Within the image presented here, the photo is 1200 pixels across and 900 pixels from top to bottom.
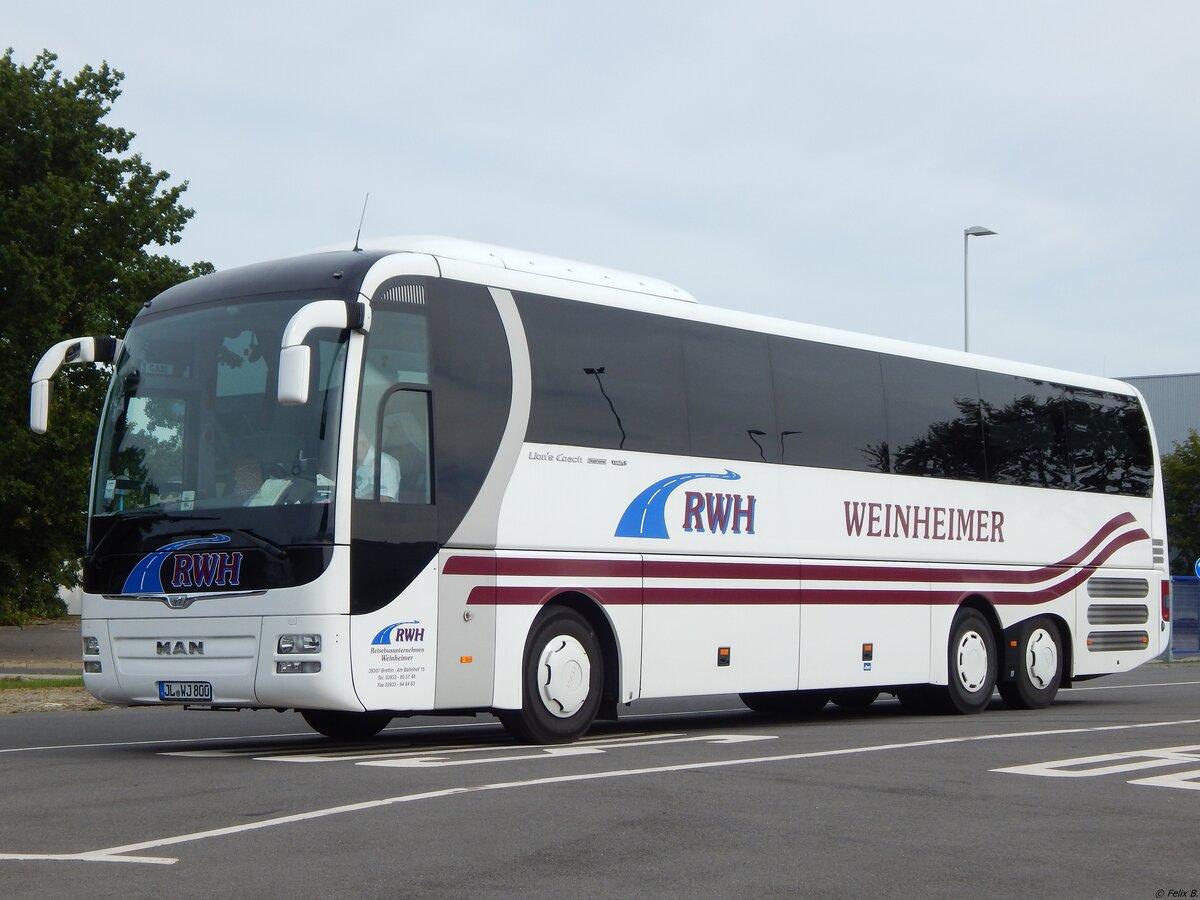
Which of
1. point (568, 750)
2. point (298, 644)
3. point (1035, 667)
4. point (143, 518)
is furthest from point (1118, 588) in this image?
point (143, 518)

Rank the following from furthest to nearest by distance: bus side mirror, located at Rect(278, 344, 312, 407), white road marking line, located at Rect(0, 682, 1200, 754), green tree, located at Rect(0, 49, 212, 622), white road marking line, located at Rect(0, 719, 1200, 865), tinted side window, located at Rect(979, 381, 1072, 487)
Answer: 1. green tree, located at Rect(0, 49, 212, 622)
2. tinted side window, located at Rect(979, 381, 1072, 487)
3. white road marking line, located at Rect(0, 682, 1200, 754)
4. bus side mirror, located at Rect(278, 344, 312, 407)
5. white road marking line, located at Rect(0, 719, 1200, 865)

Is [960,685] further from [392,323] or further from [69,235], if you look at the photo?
[69,235]

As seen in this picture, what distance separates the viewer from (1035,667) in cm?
1927

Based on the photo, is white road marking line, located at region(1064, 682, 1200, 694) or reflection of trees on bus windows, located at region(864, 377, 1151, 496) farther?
white road marking line, located at region(1064, 682, 1200, 694)

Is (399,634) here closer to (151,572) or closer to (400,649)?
(400,649)

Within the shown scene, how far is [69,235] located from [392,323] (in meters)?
25.3

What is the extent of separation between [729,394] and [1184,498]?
53.0 m

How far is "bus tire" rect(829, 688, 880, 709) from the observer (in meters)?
19.3

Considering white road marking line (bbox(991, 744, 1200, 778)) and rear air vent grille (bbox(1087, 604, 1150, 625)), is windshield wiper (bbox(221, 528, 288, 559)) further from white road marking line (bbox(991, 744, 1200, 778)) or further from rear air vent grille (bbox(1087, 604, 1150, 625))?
rear air vent grille (bbox(1087, 604, 1150, 625))

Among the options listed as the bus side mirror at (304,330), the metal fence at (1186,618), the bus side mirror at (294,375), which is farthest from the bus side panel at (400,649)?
the metal fence at (1186,618)

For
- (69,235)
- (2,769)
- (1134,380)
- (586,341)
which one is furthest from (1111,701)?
(1134,380)

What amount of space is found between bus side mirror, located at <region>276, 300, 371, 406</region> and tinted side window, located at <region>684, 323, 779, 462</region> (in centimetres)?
393

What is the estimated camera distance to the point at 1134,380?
76.5 metres

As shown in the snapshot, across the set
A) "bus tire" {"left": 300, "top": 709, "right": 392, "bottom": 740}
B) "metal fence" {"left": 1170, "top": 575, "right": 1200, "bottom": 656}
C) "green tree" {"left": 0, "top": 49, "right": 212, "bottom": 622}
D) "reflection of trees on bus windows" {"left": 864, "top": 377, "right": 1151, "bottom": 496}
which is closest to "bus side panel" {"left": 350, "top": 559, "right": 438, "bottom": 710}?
"bus tire" {"left": 300, "top": 709, "right": 392, "bottom": 740}
